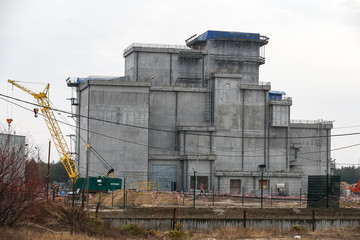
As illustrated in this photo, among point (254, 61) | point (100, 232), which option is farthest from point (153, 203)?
point (254, 61)

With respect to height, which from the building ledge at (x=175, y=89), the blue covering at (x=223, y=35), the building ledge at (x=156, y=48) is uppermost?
the blue covering at (x=223, y=35)

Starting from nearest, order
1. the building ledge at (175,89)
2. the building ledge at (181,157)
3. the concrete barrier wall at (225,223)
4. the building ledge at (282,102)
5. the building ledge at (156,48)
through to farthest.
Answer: the concrete barrier wall at (225,223)
the building ledge at (181,157)
the building ledge at (175,89)
the building ledge at (282,102)
the building ledge at (156,48)

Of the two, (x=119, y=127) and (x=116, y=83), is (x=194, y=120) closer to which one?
(x=119, y=127)

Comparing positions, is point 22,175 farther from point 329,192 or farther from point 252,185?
point 252,185

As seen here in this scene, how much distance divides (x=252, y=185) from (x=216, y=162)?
19.0 ft

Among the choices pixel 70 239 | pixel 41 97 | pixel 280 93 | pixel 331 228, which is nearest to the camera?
pixel 70 239

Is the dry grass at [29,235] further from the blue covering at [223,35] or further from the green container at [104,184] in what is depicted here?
the blue covering at [223,35]

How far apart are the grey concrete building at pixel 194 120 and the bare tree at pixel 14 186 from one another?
47972mm

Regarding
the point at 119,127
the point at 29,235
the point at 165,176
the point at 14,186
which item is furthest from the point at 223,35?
the point at 29,235

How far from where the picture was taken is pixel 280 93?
344 ft

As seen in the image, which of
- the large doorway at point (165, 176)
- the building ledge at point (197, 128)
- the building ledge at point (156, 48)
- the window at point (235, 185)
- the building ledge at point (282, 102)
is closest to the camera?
the large doorway at point (165, 176)

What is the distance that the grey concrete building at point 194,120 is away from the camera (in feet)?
268

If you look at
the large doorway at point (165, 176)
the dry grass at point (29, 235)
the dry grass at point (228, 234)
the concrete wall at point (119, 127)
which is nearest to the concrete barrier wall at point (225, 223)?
the dry grass at point (228, 234)

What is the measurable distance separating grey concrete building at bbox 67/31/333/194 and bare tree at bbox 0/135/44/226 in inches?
1889
